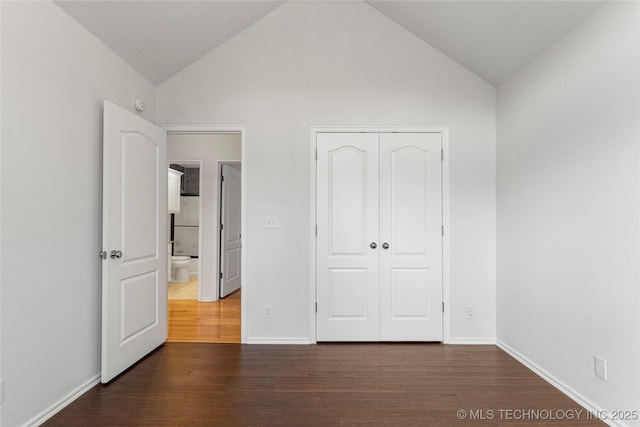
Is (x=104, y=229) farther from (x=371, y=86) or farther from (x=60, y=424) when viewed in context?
(x=371, y=86)

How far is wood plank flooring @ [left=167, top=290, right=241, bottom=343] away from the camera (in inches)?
132

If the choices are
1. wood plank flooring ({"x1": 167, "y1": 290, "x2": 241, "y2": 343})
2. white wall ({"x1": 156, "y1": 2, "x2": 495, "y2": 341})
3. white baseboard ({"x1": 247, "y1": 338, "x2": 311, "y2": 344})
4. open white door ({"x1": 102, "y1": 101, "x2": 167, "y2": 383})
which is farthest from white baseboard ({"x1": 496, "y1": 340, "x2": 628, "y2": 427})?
open white door ({"x1": 102, "y1": 101, "x2": 167, "y2": 383})

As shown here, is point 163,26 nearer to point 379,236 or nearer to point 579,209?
point 379,236

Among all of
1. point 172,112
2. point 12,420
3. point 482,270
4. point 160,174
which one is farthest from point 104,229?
point 482,270

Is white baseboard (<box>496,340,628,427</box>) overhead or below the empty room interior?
below

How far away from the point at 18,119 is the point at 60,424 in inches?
69.3

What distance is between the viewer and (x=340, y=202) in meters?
3.21

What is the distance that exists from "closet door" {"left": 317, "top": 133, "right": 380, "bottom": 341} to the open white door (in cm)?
147

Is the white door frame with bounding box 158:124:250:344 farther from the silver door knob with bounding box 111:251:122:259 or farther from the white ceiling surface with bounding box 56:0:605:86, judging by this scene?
the silver door knob with bounding box 111:251:122:259

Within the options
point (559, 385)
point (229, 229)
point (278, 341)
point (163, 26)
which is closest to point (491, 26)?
point (163, 26)

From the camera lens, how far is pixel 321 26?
3.21 m

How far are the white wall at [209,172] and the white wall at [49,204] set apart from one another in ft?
7.36

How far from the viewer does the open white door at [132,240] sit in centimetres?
240

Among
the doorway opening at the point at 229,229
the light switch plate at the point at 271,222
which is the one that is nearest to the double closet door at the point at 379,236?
the light switch plate at the point at 271,222
